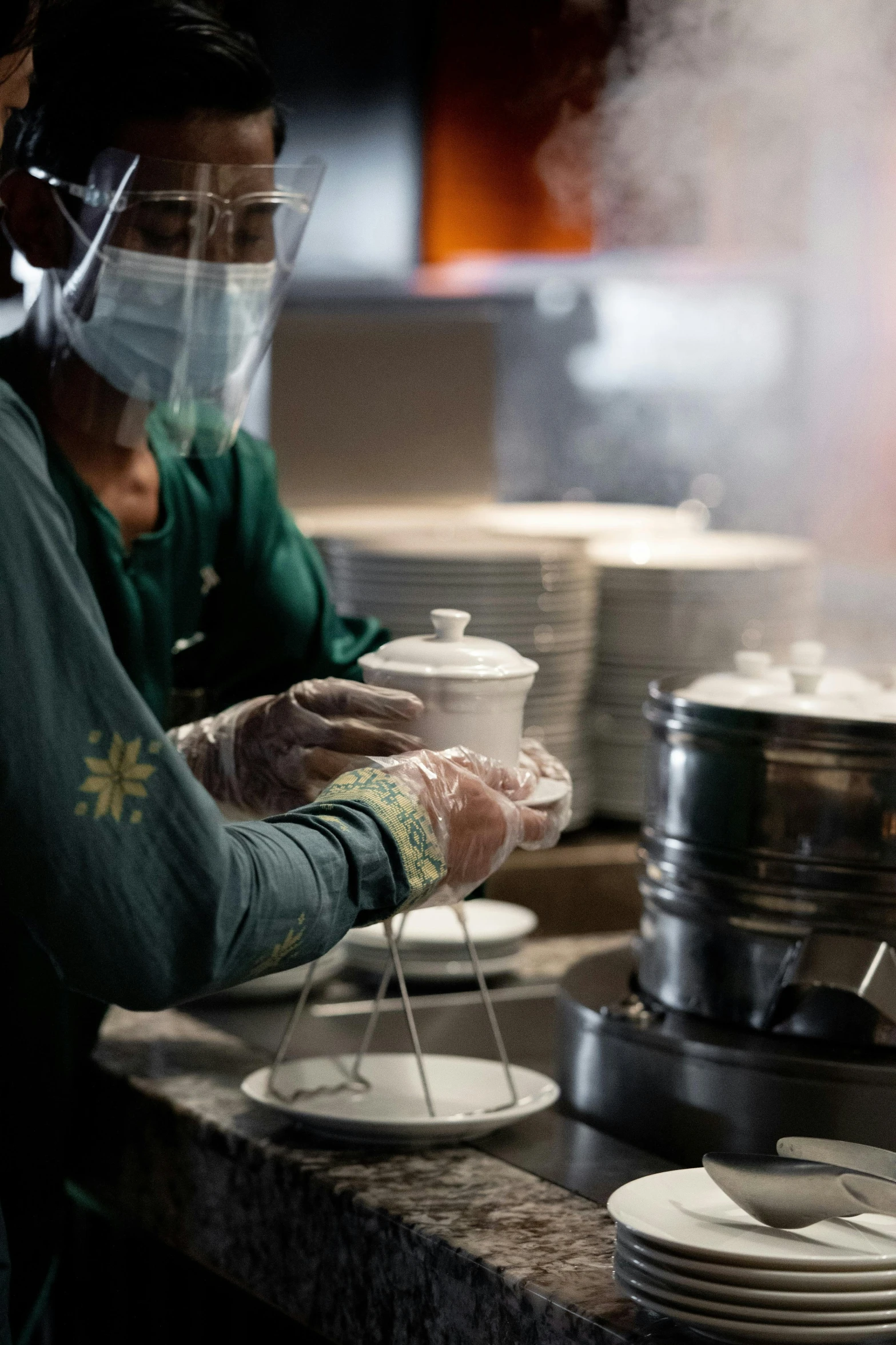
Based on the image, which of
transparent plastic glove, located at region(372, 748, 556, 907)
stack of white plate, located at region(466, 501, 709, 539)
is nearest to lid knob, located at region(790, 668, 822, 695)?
transparent plastic glove, located at region(372, 748, 556, 907)

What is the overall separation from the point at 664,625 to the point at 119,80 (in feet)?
3.93

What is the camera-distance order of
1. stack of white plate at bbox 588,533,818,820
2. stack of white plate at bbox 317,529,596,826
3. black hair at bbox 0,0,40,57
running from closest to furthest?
black hair at bbox 0,0,40,57 → stack of white plate at bbox 317,529,596,826 → stack of white plate at bbox 588,533,818,820

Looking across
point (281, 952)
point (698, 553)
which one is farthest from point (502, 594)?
point (281, 952)

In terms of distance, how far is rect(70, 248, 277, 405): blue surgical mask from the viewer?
4.61ft

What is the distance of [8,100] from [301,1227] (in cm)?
82

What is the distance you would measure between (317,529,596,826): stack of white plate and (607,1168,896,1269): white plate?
3.72ft

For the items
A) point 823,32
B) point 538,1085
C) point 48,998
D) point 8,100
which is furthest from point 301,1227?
point 823,32

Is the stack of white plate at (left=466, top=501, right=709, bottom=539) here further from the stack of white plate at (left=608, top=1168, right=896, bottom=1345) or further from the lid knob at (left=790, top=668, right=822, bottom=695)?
the stack of white plate at (left=608, top=1168, right=896, bottom=1345)

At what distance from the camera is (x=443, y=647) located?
49.8 inches

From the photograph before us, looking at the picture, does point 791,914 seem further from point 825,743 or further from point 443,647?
point 443,647

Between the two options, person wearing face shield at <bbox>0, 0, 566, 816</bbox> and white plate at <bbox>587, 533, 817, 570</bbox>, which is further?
white plate at <bbox>587, 533, 817, 570</bbox>

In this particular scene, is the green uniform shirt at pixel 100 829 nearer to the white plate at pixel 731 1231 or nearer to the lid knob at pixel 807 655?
the white plate at pixel 731 1231

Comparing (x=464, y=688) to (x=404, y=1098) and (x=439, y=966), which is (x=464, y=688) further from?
(x=439, y=966)

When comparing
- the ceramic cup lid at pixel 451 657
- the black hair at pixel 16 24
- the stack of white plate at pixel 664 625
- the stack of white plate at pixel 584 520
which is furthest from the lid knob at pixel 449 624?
the stack of white plate at pixel 584 520
